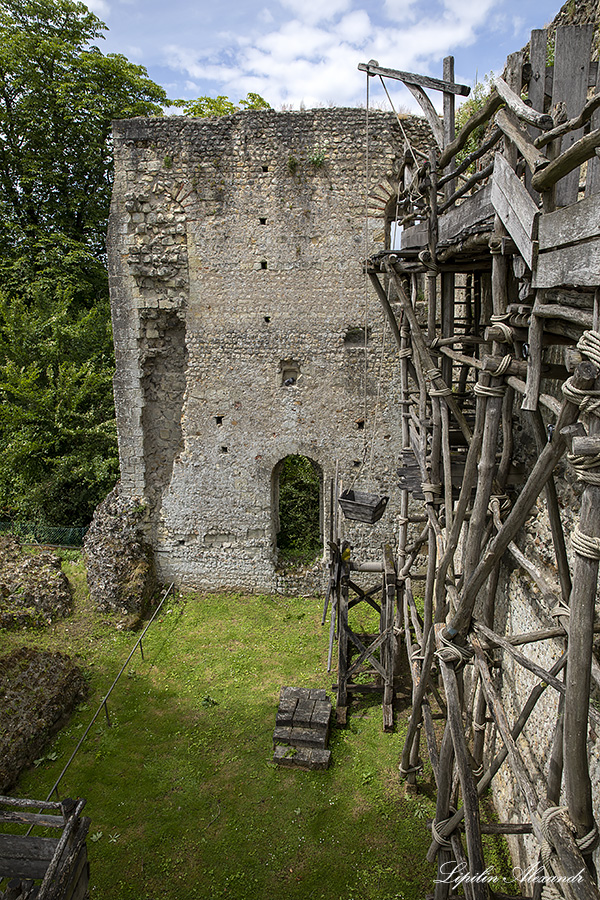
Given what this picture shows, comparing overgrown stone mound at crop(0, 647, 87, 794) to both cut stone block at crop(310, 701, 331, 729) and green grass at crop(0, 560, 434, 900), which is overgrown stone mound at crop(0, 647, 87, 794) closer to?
green grass at crop(0, 560, 434, 900)

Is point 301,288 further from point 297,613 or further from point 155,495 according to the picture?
point 297,613

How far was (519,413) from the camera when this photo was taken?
553 centimetres

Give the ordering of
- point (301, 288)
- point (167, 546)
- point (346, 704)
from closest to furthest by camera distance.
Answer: point (346, 704) < point (301, 288) < point (167, 546)

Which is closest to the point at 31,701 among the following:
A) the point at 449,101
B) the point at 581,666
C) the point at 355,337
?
the point at 581,666

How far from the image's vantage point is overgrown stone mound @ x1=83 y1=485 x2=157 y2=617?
31.3 ft

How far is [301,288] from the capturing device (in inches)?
366

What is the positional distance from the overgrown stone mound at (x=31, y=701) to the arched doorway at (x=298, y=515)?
4.22 metres

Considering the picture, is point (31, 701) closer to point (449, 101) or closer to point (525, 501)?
point (525, 501)

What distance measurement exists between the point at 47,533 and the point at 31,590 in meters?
3.03

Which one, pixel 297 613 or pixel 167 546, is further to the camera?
pixel 167 546

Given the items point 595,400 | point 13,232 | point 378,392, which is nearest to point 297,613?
point 378,392

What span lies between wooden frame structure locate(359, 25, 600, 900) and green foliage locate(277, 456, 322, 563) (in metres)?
5.00

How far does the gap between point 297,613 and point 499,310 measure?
7141 mm

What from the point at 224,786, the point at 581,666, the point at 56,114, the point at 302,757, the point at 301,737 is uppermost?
the point at 56,114
